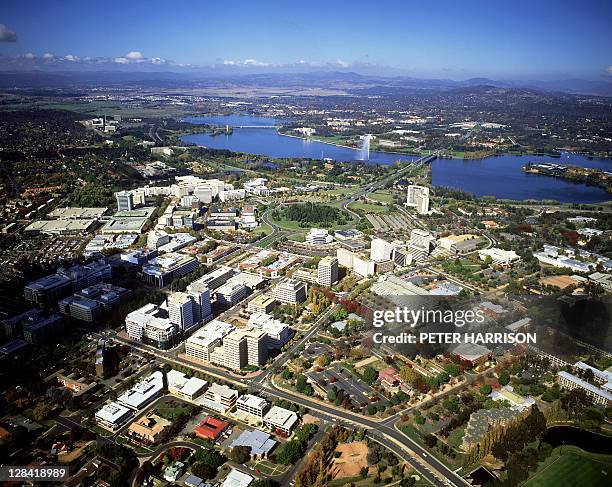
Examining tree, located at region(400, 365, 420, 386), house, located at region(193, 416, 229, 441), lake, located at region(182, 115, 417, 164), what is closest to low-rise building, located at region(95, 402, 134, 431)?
house, located at region(193, 416, 229, 441)

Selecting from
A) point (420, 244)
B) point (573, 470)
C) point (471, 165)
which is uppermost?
point (471, 165)

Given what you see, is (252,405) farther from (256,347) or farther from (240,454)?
(256,347)

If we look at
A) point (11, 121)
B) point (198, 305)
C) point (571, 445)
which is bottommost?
point (571, 445)

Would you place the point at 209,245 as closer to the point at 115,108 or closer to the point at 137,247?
the point at 137,247

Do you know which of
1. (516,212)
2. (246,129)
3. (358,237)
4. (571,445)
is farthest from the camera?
(246,129)

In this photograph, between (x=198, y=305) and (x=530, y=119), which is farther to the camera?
(x=530, y=119)

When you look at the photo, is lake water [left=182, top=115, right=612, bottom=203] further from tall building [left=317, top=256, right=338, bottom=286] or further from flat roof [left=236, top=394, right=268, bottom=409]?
flat roof [left=236, top=394, right=268, bottom=409]

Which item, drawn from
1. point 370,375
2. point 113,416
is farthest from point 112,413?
point 370,375

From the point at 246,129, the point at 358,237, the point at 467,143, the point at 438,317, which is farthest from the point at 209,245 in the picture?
A: the point at 246,129
